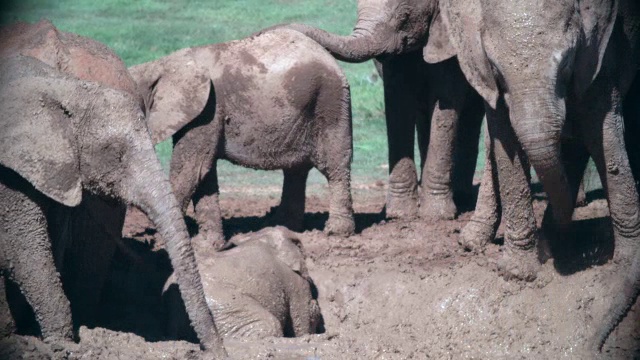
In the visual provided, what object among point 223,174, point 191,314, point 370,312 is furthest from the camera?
point 223,174

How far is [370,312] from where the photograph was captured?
939 centimetres

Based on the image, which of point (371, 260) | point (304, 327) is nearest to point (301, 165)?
point (371, 260)

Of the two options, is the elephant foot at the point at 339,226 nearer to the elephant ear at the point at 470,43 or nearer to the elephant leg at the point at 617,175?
the elephant ear at the point at 470,43

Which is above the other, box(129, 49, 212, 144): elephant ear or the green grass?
box(129, 49, 212, 144): elephant ear

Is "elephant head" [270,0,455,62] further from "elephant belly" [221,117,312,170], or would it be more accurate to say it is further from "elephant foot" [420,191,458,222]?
"elephant foot" [420,191,458,222]

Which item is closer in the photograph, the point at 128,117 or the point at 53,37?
the point at 128,117

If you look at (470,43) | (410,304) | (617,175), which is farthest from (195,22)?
(617,175)

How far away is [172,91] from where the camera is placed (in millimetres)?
9711

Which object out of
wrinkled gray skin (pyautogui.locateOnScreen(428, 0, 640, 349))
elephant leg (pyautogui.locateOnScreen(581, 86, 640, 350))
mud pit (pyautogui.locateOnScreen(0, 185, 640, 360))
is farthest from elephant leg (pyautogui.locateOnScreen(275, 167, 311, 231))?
elephant leg (pyautogui.locateOnScreen(581, 86, 640, 350))

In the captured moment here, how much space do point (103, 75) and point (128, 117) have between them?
1.14 m

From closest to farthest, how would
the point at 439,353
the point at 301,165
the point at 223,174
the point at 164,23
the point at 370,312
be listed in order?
1. the point at 439,353
2. the point at 370,312
3. the point at 301,165
4. the point at 223,174
5. the point at 164,23

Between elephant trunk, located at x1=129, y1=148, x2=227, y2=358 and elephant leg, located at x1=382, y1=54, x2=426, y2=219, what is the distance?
3355 millimetres

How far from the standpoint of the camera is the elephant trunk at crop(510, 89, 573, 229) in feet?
26.6

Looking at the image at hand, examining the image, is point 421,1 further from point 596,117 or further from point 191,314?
point 191,314
